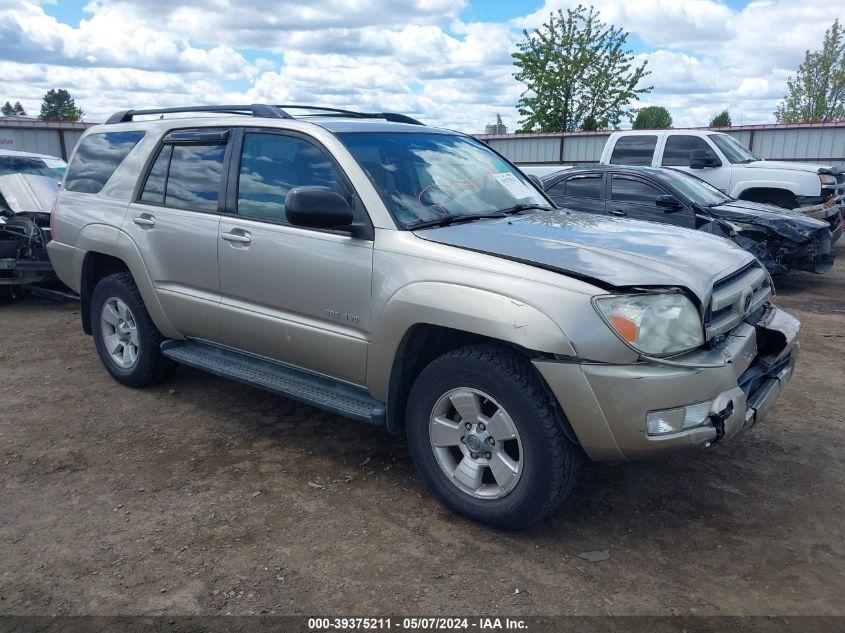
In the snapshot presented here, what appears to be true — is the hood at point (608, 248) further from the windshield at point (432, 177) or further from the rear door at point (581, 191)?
the rear door at point (581, 191)

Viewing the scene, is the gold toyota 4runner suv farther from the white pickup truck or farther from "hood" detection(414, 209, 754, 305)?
the white pickup truck

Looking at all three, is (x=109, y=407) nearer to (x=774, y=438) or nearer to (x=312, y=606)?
(x=312, y=606)

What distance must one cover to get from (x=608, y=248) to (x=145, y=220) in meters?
3.04

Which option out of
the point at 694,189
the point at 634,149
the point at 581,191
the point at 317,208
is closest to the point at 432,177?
the point at 317,208

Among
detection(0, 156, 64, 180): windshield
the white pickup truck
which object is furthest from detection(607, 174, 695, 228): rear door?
detection(0, 156, 64, 180): windshield

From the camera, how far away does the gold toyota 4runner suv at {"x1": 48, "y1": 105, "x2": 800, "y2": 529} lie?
2930 millimetres

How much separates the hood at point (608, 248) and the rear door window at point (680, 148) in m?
8.30

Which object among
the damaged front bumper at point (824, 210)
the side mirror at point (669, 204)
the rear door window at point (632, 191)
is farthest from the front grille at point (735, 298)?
the damaged front bumper at point (824, 210)

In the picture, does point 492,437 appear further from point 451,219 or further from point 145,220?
point 145,220

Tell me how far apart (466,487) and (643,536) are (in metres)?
0.85

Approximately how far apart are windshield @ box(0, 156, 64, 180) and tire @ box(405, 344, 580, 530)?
25.0 feet

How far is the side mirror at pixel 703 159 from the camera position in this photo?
11.2 metres

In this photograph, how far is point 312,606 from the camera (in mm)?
2801

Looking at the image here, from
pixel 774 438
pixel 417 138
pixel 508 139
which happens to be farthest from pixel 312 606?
pixel 508 139
